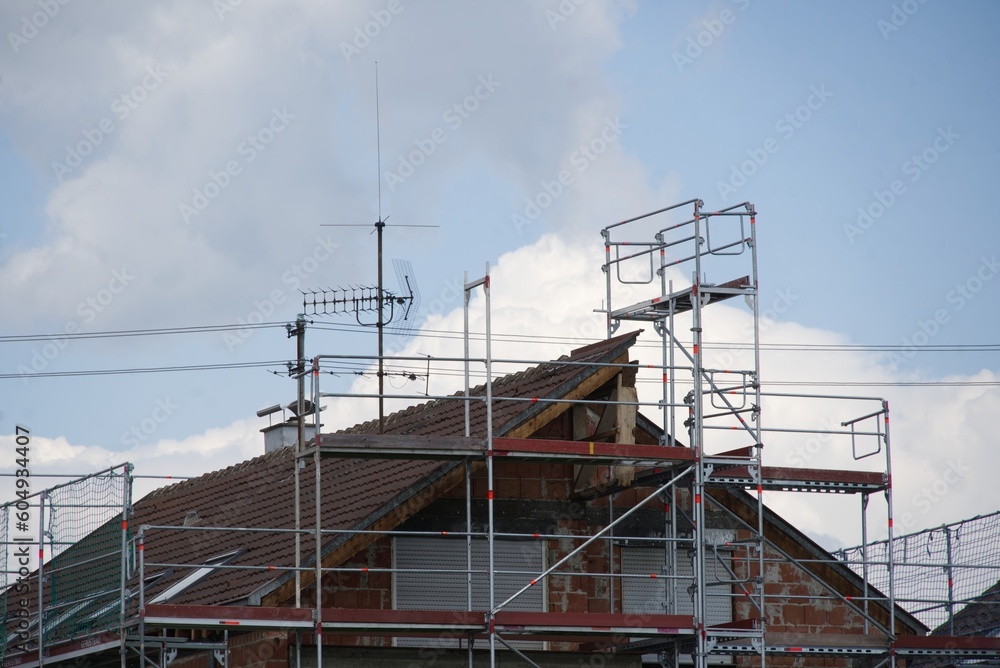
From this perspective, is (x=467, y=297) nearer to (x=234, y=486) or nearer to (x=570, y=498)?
(x=570, y=498)

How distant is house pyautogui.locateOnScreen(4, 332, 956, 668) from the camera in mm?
17248

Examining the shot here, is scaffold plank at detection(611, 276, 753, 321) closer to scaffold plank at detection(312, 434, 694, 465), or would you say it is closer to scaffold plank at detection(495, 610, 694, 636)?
scaffold plank at detection(312, 434, 694, 465)

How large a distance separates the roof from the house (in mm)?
45

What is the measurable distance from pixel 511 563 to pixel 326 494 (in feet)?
8.89

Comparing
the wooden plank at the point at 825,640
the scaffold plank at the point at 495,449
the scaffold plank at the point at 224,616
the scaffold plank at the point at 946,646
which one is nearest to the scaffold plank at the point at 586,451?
the scaffold plank at the point at 495,449

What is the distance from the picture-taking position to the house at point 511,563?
17248 mm

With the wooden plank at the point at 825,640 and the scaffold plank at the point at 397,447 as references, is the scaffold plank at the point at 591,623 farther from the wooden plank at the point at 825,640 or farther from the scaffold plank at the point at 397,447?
the scaffold plank at the point at 397,447

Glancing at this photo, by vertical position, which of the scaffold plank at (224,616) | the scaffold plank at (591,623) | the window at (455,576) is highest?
the window at (455,576)

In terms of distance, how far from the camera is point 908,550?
2147cm

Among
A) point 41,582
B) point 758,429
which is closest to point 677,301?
point 758,429

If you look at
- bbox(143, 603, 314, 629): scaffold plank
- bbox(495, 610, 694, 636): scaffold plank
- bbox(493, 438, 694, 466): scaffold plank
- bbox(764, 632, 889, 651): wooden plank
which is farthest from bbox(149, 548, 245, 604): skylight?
bbox(764, 632, 889, 651): wooden plank

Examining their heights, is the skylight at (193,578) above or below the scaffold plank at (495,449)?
below

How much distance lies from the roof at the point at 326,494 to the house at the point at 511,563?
0.04 m

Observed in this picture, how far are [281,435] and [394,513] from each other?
8.38 m
